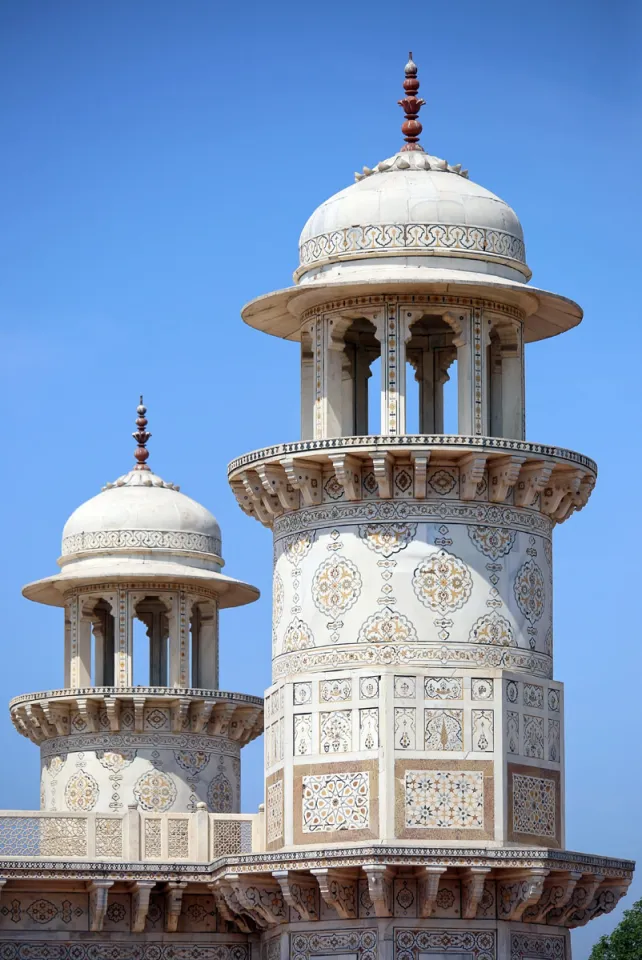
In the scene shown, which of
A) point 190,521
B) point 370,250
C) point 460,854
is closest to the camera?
point 460,854

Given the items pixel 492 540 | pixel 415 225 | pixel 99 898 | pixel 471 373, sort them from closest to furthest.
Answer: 1. pixel 492 540
2. pixel 471 373
3. pixel 415 225
4. pixel 99 898

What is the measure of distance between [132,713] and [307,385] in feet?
33.5

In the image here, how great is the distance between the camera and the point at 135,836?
34844 millimetres

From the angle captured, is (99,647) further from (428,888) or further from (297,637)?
(428,888)

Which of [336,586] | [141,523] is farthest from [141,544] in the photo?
[336,586]

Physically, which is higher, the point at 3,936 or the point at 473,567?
the point at 473,567

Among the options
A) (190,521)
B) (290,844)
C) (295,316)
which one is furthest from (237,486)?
(190,521)

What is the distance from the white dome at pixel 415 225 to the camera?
111ft

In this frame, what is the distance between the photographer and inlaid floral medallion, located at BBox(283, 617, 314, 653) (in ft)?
110

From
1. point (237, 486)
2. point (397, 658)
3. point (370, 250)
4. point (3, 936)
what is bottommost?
point (3, 936)

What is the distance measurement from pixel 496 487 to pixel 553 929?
5.05m

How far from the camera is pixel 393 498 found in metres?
33.2

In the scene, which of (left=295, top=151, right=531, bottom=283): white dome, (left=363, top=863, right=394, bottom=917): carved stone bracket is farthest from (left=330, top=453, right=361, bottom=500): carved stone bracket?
(left=363, top=863, right=394, bottom=917): carved stone bracket

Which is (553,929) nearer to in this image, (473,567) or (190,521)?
(473,567)
